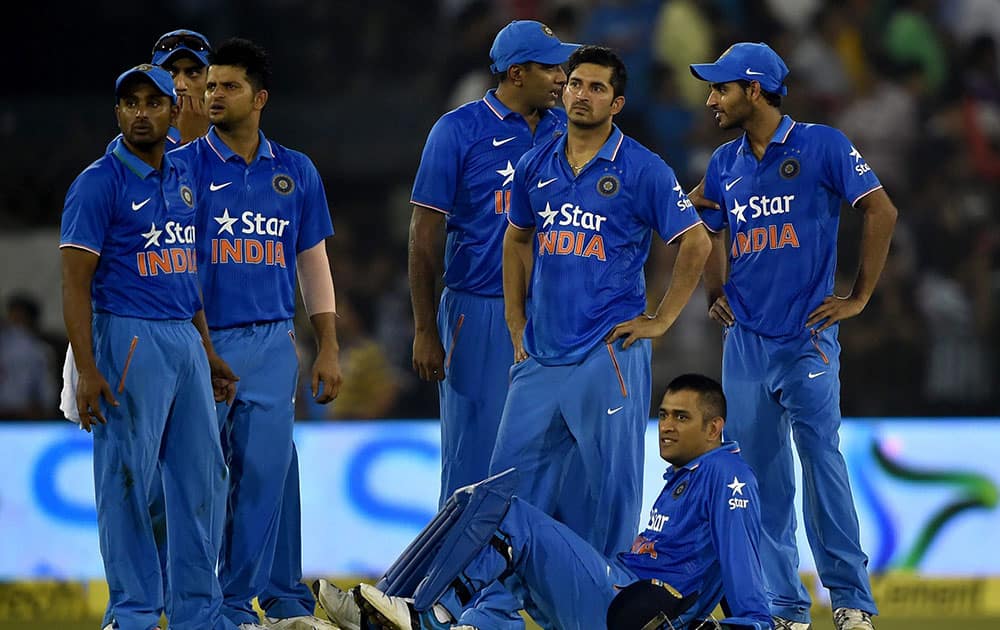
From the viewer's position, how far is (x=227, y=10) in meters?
12.4

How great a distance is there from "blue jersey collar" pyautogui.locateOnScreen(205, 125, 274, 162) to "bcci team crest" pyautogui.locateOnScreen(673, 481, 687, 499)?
210 centimetres

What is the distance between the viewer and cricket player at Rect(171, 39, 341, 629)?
19.9ft

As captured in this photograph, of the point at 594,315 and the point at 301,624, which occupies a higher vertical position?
the point at 594,315

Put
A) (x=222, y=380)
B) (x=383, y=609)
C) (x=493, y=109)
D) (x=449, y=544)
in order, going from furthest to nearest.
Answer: (x=493, y=109) < (x=222, y=380) < (x=449, y=544) < (x=383, y=609)

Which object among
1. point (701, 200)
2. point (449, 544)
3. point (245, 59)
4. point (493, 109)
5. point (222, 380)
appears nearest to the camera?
point (449, 544)

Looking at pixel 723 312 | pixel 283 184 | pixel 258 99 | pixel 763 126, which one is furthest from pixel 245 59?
pixel 723 312

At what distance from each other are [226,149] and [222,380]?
93cm

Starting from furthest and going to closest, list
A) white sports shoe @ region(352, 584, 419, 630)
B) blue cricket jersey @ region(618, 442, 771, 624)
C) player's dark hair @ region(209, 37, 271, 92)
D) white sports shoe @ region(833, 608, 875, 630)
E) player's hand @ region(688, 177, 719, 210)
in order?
player's hand @ region(688, 177, 719, 210)
white sports shoe @ region(833, 608, 875, 630)
player's dark hair @ region(209, 37, 271, 92)
blue cricket jersey @ region(618, 442, 771, 624)
white sports shoe @ region(352, 584, 419, 630)

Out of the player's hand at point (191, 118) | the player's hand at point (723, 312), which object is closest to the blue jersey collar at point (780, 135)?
the player's hand at point (723, 312)

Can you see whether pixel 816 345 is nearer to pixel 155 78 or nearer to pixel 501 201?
pixel 501 201

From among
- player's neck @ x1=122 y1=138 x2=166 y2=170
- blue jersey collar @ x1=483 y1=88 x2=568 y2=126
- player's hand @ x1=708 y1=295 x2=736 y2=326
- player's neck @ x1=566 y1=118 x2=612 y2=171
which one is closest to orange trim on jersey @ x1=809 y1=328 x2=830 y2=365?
player's hand @ x1=708 y1=295 x2=736 y2=326

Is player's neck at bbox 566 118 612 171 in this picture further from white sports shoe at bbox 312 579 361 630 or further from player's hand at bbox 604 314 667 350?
white sports shoe at bbox 312 579 361 630

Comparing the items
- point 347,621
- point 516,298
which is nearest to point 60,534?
point 347,621

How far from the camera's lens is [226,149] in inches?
245
